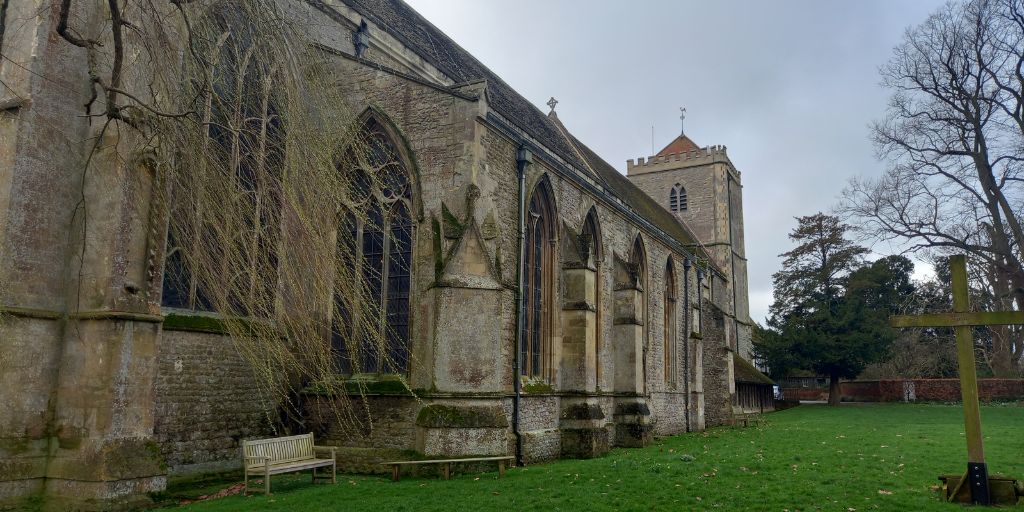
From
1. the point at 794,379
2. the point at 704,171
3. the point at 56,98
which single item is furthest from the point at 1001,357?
the point at 56,98

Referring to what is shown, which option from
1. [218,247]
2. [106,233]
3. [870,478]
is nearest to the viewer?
[218,247]

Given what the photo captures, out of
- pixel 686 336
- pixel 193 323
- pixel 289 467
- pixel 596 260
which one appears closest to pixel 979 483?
pixel 289 467

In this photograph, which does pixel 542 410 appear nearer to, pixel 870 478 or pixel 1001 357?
Result: pixel 870 478

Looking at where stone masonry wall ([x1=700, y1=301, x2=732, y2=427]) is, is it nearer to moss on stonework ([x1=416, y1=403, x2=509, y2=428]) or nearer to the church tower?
the church tower

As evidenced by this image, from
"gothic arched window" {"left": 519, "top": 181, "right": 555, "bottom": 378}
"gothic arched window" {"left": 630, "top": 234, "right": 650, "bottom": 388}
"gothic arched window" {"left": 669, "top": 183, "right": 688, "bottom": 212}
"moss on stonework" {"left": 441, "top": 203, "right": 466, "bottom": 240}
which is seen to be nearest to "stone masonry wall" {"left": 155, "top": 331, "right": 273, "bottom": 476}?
"moss on stonework" {"left": 441, "top": 203, "right": 466, "bottom": 240}

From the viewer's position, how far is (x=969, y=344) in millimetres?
8508

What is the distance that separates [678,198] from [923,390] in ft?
64.7

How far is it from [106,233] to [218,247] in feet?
12.7

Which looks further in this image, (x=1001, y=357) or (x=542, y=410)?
(x=1001, y=357)

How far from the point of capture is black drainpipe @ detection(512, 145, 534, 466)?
519 inches

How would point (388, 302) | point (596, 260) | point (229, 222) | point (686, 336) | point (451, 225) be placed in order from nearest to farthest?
point (229, 222)
point (451, 225)
point (388, 302)
point (596, 260)
point (686, 336)

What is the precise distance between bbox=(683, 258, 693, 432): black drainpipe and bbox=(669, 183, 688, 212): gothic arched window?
19841 mm

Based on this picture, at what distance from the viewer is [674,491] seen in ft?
30.7

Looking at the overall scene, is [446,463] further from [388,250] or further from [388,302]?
[388,250]
